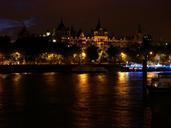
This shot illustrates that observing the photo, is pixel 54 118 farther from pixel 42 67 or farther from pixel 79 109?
pixel 42 67

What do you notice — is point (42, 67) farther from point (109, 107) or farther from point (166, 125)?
point (166, 125)

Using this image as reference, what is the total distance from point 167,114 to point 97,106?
648 centimetres

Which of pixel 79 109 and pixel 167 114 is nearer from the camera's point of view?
pixel 167 114

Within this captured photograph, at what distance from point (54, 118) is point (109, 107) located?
558cm

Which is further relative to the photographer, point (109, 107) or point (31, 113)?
point (109, 107)

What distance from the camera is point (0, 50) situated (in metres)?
143

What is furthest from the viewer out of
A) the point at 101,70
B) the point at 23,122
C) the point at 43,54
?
the point at 43,54

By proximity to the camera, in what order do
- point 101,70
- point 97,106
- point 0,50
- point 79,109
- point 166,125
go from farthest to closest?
point 0,50 → point 101,70 → point 97,106 → point 79,109 → point 166,125

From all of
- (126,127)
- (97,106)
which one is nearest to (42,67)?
(97,106)

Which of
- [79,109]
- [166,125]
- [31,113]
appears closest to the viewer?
[166,125]

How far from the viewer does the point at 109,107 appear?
1125 inches

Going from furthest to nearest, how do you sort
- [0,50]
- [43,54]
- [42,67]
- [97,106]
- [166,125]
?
[43,54]
[0,50]
[42,67]
[97,106]
[166,125]

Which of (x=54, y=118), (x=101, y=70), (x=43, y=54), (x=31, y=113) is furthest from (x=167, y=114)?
(x=43, y=54)

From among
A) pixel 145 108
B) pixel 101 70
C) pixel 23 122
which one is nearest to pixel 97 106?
pixel 145 108
